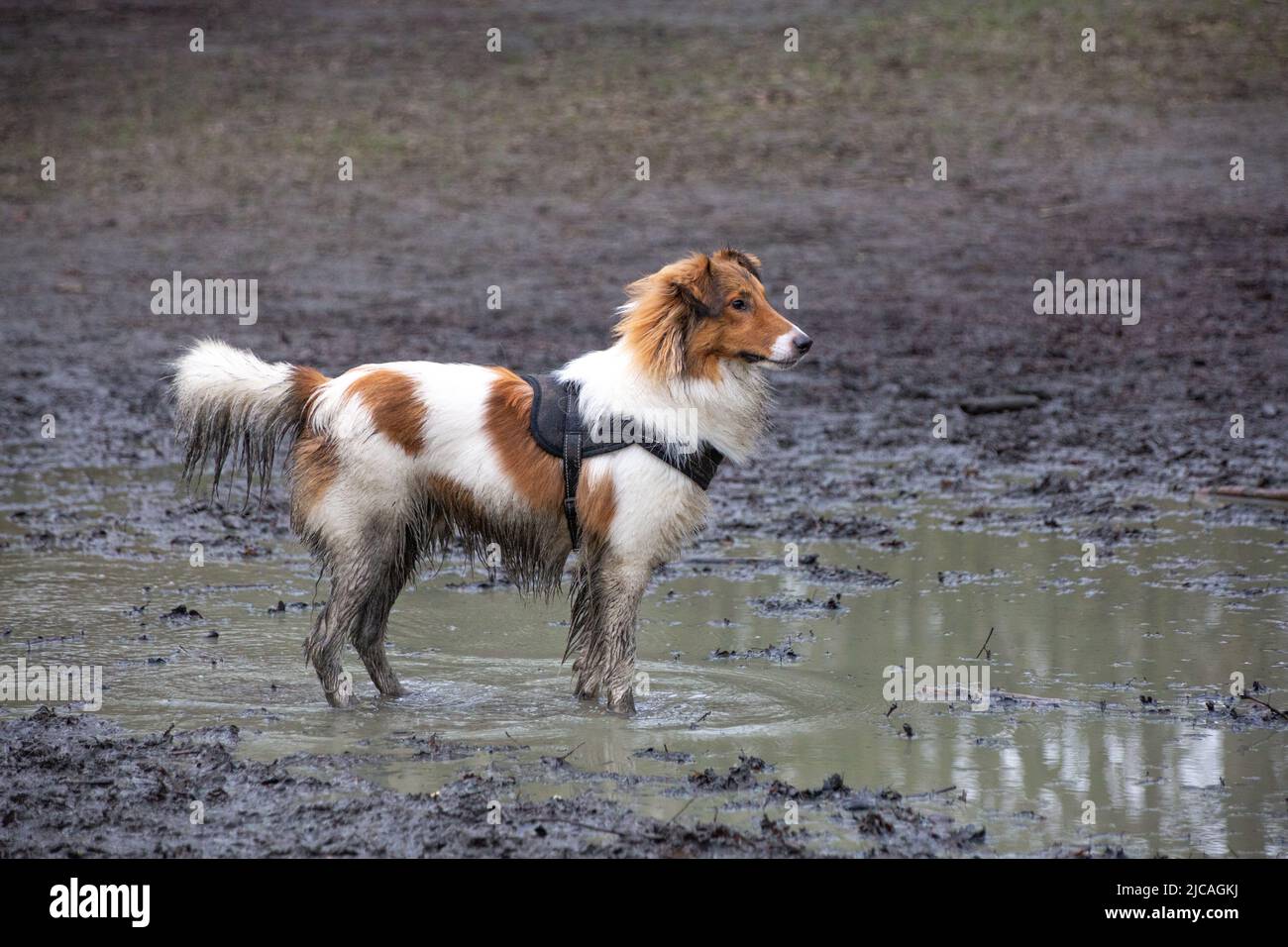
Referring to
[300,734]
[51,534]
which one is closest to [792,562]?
[300,734]

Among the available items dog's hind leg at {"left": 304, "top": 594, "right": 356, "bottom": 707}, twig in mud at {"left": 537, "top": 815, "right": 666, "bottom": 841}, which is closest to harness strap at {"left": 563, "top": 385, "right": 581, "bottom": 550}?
dog's hind leg at {"left": 304, "top": 594, "right": 356, "bottom": 707}

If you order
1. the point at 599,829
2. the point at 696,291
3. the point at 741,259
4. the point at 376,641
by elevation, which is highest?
the point at 741,259

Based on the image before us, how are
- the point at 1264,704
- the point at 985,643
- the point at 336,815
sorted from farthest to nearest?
the point at 985,643 → the point at 1264,704 → the point at 336,815

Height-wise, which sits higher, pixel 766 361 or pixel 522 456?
pixel 766 361

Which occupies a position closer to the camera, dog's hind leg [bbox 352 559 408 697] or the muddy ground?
dog's hind leg [bbox 352 559 408 697]

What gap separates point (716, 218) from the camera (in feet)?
55.5

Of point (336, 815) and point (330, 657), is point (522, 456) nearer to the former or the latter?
point (330, 657)

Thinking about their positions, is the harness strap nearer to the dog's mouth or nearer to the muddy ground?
the dog's mouth

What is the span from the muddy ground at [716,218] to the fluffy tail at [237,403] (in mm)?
1355

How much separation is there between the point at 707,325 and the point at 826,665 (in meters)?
1.67

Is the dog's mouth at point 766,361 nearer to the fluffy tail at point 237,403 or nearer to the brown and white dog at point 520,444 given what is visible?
the brown and white dog at point 520,444

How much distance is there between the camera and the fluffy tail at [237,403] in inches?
274

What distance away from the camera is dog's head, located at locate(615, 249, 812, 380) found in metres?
6.73

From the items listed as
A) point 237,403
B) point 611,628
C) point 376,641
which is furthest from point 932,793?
point 237,403
